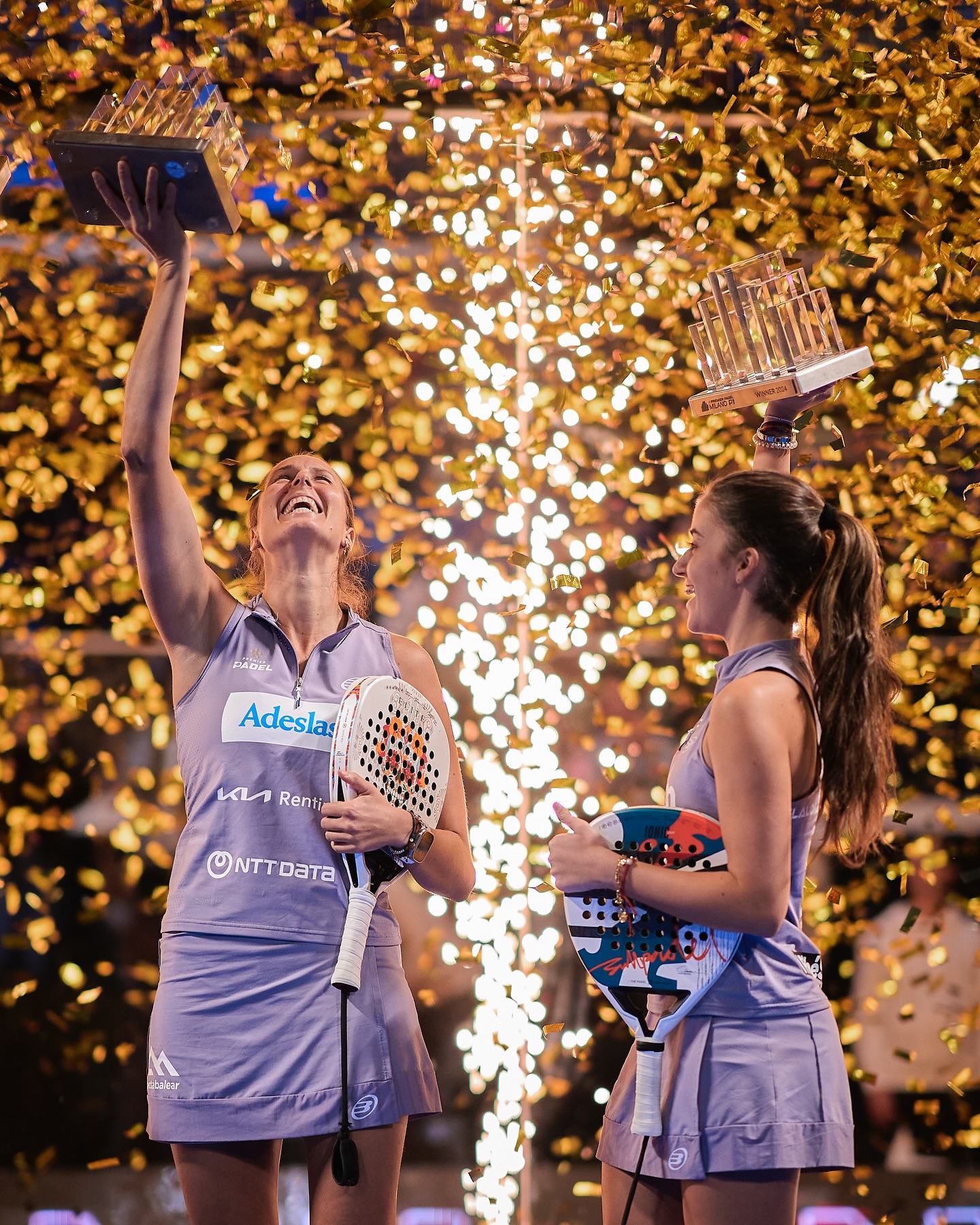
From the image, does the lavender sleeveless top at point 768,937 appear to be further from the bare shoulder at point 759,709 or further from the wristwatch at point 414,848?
the wristwatch at point 414,848

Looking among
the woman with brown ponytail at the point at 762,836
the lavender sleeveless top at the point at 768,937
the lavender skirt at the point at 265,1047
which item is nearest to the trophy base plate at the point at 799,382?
the woman with brown ponytail at the point at 762,836

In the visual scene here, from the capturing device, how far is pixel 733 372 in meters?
2.05

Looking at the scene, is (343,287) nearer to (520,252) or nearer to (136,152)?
(520,252)

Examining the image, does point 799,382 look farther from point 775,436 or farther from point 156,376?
point 156,376

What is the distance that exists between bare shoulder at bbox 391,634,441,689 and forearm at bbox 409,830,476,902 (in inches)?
10.4

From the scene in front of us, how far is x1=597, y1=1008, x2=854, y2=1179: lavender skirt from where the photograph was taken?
53.9 inches

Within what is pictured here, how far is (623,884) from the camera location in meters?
1.43

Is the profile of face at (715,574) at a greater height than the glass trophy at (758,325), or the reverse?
the glass trophy at (758,325)

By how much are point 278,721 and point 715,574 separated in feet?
2.31

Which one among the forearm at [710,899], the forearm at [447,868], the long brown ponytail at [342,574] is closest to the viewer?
the forearm at [710,899]

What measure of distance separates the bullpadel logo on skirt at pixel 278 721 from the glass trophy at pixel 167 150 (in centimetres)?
74

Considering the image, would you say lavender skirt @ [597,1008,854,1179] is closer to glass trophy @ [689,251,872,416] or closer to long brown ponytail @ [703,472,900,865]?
long brown ponytail @ [703,472,900,865]

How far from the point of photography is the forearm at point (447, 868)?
1712 mm
